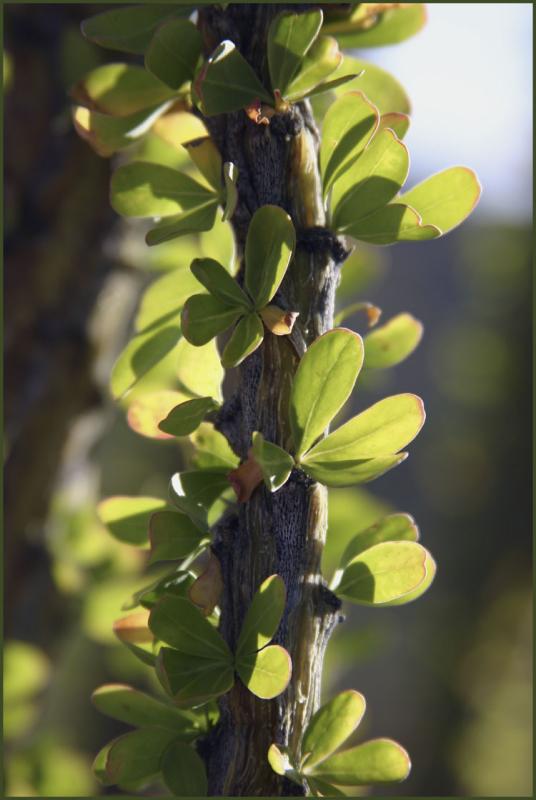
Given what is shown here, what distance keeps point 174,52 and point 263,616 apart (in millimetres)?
230

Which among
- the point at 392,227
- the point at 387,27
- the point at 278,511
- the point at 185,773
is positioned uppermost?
the point at 387,27

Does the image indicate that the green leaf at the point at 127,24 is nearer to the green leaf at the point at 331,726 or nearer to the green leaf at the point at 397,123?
the green leaf at the point at 397,123

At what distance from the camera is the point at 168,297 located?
39 cm

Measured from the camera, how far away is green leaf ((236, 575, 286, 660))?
0.28 meters

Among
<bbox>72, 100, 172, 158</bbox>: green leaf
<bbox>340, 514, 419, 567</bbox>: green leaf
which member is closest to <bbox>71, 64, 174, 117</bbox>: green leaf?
<bbox>72, 100, 172, 158</bbox>: green leaf

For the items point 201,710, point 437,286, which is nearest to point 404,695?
point 201,710

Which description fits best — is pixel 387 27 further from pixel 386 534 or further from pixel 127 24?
pixel 386 534

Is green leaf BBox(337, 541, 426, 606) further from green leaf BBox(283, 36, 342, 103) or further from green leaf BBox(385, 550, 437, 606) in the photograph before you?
green leaf BBox(283, 36, 342, 103)

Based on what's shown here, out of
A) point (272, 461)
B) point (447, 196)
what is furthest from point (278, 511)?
point (447, 196)

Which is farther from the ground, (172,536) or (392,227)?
(392,227)

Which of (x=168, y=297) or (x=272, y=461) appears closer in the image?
(x=272, y=461)

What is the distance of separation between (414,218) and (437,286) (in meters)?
7.83

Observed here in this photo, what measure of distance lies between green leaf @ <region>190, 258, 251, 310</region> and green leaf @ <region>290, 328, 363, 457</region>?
34 mm

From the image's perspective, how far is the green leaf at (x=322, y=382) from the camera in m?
0.29
